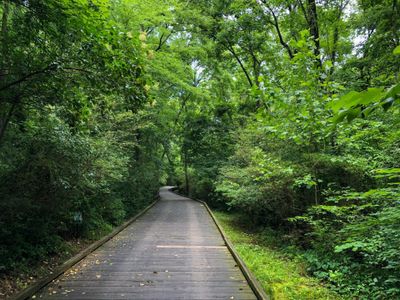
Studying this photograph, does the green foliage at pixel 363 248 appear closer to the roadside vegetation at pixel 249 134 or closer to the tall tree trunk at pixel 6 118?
the roadside vegetation at pixel 249 134

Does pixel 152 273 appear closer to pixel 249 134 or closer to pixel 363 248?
pixel 363 248

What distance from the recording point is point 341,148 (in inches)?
280

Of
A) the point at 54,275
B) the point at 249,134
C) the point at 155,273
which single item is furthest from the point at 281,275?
the point at 249,134

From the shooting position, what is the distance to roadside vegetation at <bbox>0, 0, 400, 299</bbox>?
3.93 metres

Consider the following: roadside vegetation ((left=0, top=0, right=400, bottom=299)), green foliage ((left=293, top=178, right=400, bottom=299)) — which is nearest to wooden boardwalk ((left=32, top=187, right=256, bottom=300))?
roadside vegetation ((left=0, top=0, right=400, bottom=299))

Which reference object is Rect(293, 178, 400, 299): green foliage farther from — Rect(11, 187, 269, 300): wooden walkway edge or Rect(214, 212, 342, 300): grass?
Rect(11, 187, 269, 300): wooden walkway edge

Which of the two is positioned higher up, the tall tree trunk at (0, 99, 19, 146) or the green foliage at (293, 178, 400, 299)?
the tall tree trunk at (0, 99, 19, 146)

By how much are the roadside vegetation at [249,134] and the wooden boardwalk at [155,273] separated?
94 cm

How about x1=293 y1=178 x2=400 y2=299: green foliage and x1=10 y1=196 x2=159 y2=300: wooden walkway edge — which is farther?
x1=293 y1=178 x2=400 y2=299: green foliage

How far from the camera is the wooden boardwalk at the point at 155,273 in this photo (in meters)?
4.67

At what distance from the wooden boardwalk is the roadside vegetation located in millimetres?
939

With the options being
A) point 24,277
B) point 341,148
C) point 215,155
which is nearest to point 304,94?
point 341,148

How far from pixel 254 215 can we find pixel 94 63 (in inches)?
415

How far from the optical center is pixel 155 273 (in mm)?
5719
